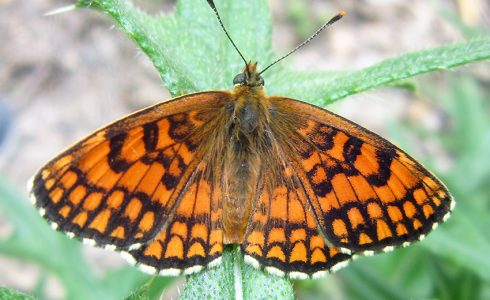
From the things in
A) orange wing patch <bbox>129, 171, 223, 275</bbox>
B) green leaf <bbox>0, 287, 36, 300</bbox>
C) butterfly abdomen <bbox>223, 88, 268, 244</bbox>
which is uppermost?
butterfly abdomen <bbox>223, 88, 268, 244</bbox>

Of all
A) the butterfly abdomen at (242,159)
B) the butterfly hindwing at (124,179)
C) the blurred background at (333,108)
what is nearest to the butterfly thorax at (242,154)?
the butterfly abdomen at (242,159)

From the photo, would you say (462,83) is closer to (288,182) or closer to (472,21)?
(472,21)

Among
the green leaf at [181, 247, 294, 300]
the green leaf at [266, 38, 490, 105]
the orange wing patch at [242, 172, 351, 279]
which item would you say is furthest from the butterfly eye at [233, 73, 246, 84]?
the green leaf at [181, 247, 294, 300]

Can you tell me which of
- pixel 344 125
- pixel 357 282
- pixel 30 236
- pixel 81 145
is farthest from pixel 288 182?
pixel 30 236

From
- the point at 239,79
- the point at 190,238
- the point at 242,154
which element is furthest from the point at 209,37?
the point at 190,238

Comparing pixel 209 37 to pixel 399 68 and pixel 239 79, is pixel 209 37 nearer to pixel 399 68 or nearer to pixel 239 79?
pixel 239 79

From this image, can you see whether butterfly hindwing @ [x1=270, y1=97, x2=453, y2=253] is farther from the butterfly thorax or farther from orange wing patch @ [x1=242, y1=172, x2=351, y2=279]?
the butterfly thorax

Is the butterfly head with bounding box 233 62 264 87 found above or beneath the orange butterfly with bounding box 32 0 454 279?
above

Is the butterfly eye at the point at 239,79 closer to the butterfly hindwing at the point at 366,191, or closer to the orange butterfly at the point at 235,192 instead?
the orange butterfly at the point at 235,192
